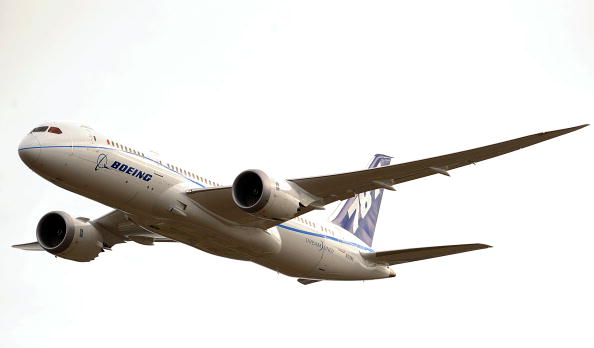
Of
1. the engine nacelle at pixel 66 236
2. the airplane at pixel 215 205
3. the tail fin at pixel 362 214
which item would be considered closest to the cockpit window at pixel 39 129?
the airplane at pixel 215 205

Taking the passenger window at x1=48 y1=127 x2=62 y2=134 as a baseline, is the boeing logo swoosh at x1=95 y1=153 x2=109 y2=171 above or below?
below

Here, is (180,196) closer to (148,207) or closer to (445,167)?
(148,207)

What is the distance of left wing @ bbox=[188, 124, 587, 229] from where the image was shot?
3162 centimetres

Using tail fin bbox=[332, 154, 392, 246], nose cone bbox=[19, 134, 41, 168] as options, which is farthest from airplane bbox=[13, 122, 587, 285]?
tail fin bbox=[332, 154, 392, 246]

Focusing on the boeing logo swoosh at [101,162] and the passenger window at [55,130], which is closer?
the passenger window at [55,130]

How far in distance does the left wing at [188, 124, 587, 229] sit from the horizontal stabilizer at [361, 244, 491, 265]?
373 centimetres

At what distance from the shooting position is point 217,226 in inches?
1378

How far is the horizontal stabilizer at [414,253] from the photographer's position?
36.2 metres

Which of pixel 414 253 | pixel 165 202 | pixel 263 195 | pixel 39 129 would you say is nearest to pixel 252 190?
pixel 263 195

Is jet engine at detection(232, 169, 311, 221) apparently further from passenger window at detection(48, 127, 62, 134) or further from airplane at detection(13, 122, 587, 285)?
passenger window at detection(48, 127, 62, 134)

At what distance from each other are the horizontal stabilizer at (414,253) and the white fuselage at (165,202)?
1.47 m

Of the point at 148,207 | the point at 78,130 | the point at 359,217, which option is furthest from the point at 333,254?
the point at 78,130

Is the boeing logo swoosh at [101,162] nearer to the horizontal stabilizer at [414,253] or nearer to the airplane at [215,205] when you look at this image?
the airplane at [215,205]

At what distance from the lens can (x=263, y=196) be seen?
3294cm
